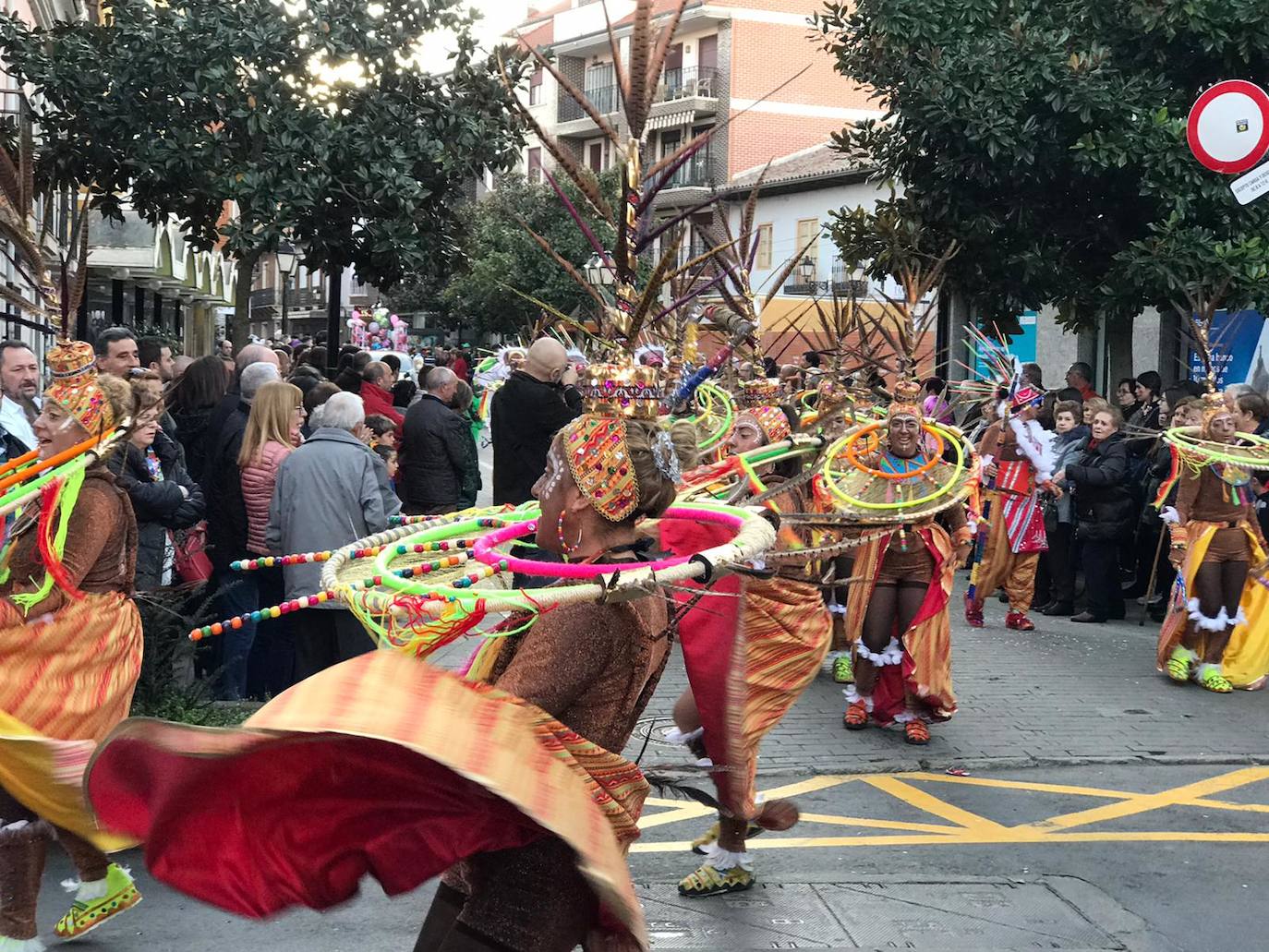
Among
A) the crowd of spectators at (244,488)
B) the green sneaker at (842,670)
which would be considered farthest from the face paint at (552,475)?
the green sneaker at (842,670)

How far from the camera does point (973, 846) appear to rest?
19.9 ft

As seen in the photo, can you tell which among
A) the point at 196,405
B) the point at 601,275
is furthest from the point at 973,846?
the point at 196,405

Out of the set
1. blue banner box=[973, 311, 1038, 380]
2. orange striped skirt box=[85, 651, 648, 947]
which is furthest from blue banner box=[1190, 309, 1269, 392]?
orange striped skirt box=[85, 651, 648, 947]

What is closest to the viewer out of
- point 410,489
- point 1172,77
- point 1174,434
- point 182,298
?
point 1174,434

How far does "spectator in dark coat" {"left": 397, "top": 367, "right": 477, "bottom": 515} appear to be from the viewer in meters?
10.1

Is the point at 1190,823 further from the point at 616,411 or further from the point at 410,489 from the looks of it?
the point at 410,489

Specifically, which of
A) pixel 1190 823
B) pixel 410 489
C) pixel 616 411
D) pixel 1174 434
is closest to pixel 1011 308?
pixel 1174 434

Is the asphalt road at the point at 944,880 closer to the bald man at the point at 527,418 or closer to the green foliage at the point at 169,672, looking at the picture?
the green foliage at the point at 169,672

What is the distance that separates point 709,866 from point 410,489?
5.21 metres

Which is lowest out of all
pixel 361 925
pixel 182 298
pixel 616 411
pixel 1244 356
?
pixel 361 925

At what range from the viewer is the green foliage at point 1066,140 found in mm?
13336

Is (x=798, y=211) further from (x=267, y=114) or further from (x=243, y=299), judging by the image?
(x=267, y=114)

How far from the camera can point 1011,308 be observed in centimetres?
1575

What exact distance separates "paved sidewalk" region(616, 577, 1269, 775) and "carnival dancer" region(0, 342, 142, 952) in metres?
2.79
